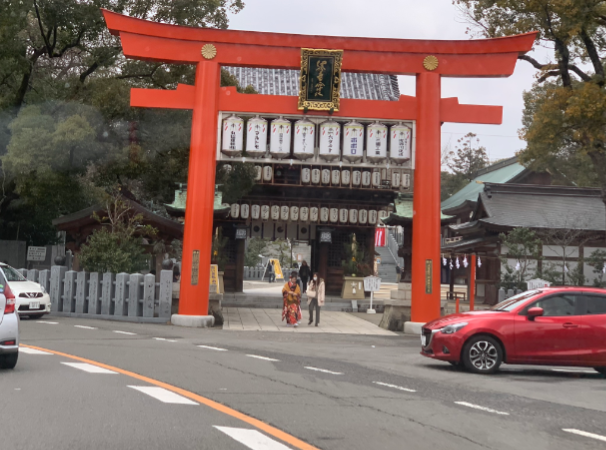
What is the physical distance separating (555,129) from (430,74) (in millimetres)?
3621

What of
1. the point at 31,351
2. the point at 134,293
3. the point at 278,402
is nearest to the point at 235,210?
the point at 134,293

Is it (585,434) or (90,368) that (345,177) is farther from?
(585,434)

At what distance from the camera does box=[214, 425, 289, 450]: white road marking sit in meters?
5.99

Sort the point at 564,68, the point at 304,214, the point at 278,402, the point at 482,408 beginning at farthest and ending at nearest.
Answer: the point at 304,214, the point at 564,68, the point at 482,408, the point at 278,402

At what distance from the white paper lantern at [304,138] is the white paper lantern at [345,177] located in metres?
14.2

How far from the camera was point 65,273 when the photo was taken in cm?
2289

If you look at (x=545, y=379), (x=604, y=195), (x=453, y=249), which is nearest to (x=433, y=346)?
(x=545, y=379)

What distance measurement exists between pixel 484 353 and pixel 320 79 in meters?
10.5

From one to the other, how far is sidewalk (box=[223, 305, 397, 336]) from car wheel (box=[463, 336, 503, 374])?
26.5 ft

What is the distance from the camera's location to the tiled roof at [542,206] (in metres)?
33.6

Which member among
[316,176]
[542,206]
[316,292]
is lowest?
[316,292]

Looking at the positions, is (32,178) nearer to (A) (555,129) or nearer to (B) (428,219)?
(B) (428,219)

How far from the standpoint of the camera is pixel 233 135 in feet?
67.3

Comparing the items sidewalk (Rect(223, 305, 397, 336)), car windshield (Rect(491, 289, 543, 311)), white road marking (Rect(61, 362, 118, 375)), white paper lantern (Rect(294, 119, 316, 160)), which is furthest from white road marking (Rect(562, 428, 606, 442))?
white paper lantern (Rect(294, 119, 316, 160))
